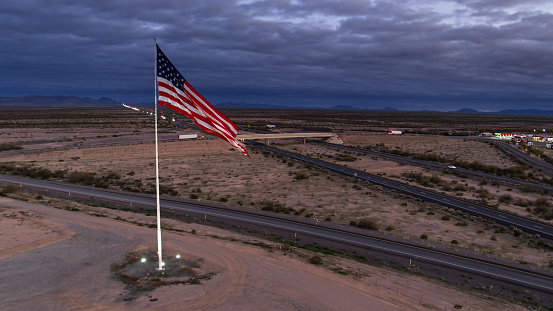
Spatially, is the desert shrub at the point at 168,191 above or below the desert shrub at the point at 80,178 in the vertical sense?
below

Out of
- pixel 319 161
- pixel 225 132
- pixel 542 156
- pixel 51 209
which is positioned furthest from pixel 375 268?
pixel 542 156

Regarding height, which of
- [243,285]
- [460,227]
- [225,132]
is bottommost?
[460,227]

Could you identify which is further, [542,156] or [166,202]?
[542,156]

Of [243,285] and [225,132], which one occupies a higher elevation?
[225,132]

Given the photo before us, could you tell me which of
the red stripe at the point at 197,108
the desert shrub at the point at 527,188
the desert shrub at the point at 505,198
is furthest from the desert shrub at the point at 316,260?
the desert shrub at the point at 527,188

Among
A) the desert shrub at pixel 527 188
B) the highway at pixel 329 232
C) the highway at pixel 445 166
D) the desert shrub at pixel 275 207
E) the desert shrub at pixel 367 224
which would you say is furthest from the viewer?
the highway at pixel 445 166

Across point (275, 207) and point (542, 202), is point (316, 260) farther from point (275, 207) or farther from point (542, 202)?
point (542, 202)

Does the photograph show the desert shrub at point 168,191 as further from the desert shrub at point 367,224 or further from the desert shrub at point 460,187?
the desert shrub at point 460,187

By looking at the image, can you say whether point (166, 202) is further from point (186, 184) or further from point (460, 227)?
point (460, 227)
